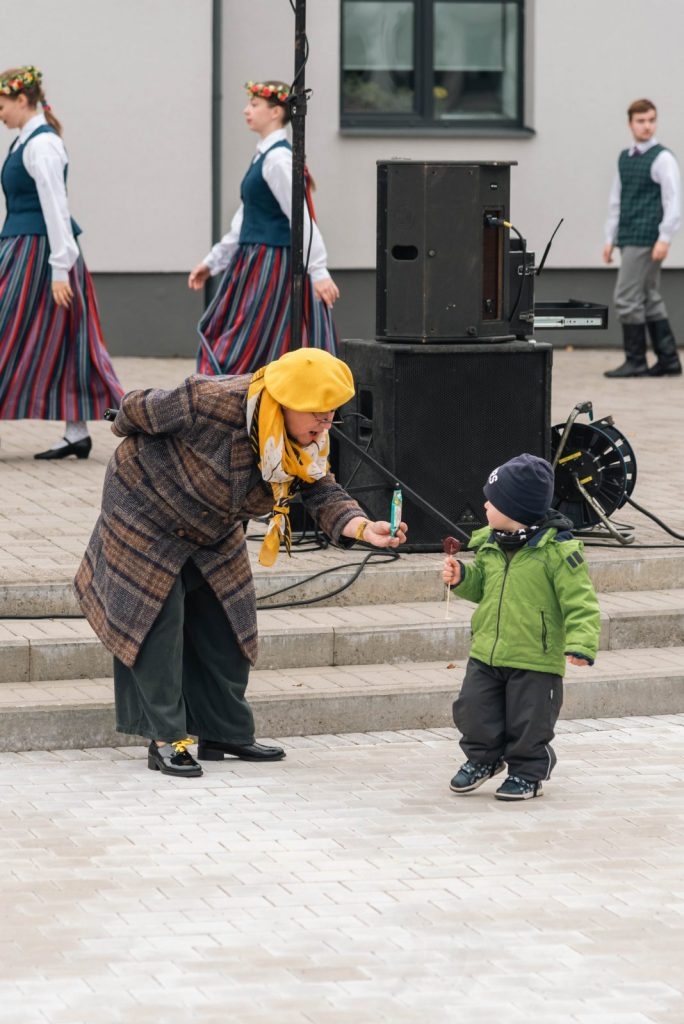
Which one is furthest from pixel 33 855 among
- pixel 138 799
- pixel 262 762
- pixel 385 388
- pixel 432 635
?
pixel 385 388

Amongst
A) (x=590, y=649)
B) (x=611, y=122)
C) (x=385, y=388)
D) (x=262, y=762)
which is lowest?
(x=262, y=762)

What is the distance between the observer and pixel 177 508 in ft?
19.9

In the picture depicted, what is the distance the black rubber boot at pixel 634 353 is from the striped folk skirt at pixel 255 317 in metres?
4.71

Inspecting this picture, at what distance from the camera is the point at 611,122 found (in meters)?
15.8

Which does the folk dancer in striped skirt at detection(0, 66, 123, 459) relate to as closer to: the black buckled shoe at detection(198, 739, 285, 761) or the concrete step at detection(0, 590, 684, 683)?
the concrete step at detection(0, 590, 684, 683)

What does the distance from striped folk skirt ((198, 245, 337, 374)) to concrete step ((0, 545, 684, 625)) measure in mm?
2242

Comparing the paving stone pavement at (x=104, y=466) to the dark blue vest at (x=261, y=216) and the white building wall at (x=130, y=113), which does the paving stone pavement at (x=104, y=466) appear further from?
the dark blue vest at (x=261, y=216)

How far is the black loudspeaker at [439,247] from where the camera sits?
816 centimetres

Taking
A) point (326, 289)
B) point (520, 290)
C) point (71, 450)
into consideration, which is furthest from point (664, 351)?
point (520, 290)

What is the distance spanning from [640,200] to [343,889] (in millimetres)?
10193

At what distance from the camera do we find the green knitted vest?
1464 cm

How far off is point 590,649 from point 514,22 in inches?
430

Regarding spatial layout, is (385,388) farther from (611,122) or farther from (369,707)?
(611,122)

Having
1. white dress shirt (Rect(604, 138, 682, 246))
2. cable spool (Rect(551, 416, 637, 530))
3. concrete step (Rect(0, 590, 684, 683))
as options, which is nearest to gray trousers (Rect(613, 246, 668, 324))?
white dress shirt (Rect(604, 138, 682, 246))
